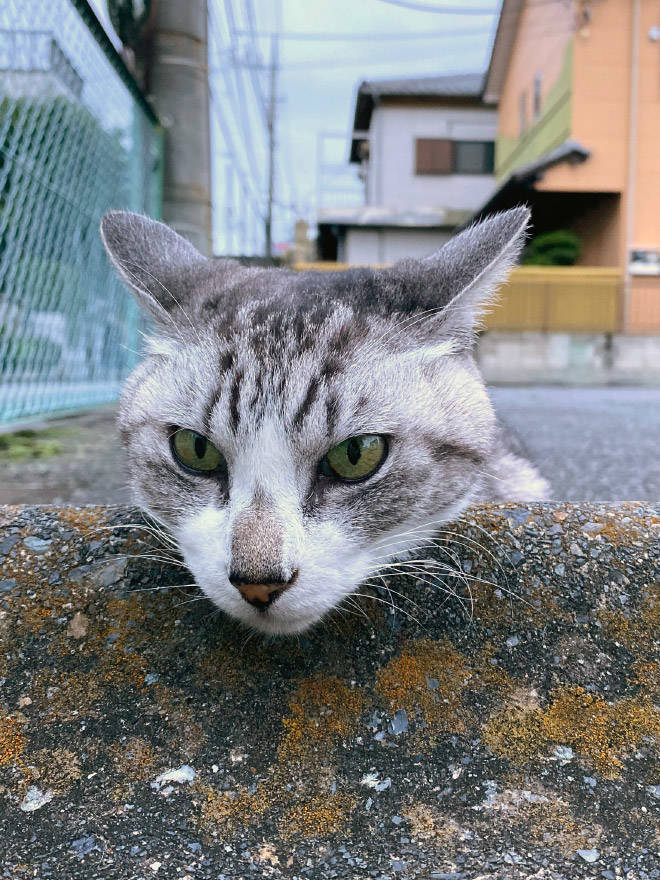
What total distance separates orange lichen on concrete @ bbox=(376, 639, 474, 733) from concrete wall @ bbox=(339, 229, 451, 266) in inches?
781

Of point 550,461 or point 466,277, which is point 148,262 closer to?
point 466,277

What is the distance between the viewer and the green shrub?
602 inches

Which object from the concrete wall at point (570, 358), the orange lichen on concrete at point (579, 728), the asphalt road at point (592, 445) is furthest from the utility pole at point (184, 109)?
the concrete wall at point (570, 358)

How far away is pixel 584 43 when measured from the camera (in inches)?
542

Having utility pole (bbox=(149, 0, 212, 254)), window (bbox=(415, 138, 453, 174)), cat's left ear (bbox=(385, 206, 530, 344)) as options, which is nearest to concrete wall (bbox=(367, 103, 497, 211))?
window (bbox=(415, 138, 453, 174))

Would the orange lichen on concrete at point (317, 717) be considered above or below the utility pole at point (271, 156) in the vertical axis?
below

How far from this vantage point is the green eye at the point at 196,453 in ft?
4.91

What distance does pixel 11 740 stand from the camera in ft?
4.17

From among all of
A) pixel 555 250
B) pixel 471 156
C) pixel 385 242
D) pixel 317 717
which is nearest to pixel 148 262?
pixel 317 717

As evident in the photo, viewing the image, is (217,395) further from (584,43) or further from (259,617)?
(584,43)

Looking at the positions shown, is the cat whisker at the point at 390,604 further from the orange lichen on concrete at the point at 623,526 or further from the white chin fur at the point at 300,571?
the orange lichen on concrete at the point at 623,526

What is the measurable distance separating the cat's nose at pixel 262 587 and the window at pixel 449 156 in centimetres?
2305

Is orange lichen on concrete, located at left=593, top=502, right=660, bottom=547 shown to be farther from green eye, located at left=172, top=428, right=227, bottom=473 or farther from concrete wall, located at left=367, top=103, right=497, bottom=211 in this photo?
concrete wall, located at left=367, top=103, right=497, bottom=211

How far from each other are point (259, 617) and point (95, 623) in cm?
37
